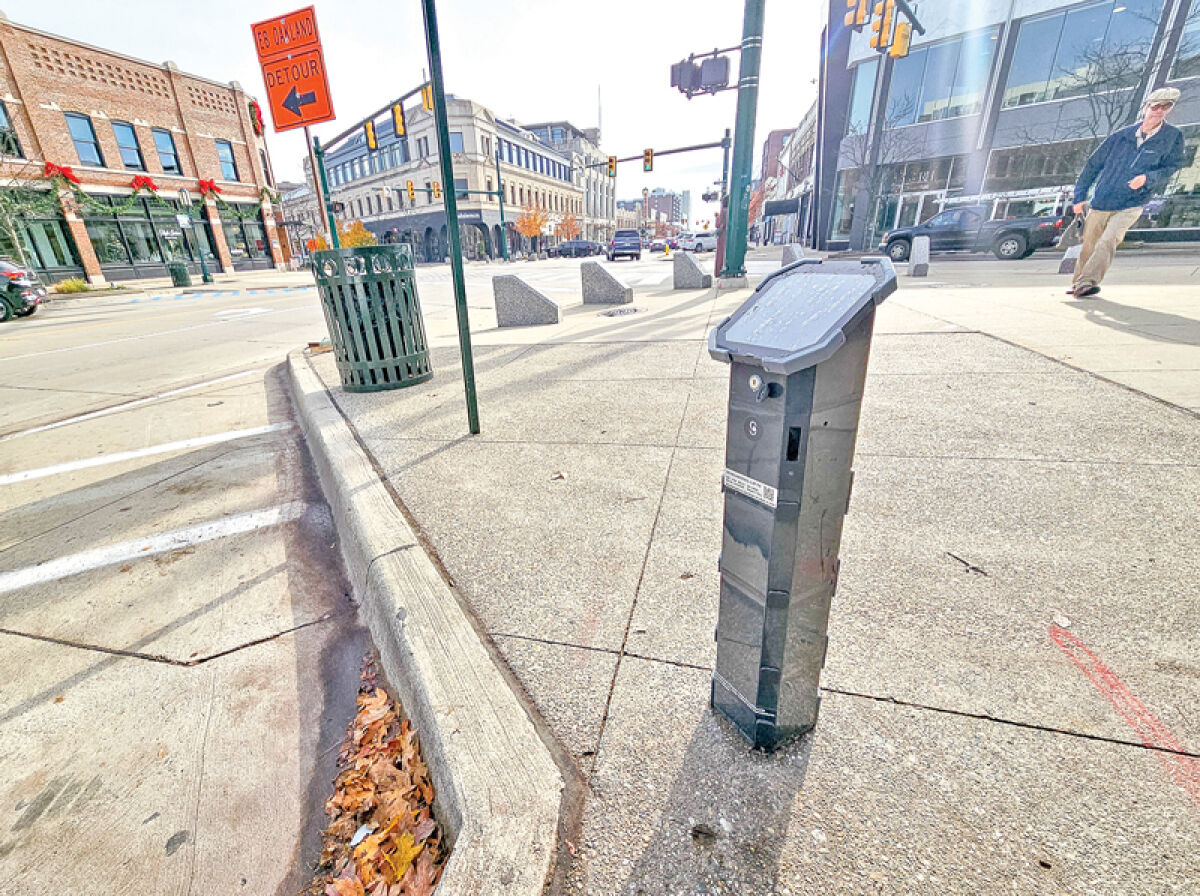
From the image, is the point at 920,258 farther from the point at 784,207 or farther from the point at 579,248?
the point at 579,248

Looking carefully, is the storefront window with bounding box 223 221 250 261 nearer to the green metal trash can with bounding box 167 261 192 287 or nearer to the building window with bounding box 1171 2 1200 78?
the green metal trash can with bounding box 167 261 192 287

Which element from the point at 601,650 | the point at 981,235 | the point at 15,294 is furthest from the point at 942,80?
the point at 15,294

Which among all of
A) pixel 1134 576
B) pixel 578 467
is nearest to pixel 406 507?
pixel 578 467

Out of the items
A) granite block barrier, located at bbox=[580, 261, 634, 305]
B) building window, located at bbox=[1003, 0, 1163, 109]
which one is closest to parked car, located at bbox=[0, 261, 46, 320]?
granite block barrier, located at bbox=[580, 261, 634, 305]

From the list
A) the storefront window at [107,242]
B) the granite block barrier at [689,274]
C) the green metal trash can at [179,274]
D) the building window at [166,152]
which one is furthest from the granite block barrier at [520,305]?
the building window at [166,152]

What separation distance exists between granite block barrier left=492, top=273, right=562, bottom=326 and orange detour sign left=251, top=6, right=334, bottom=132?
3056mm

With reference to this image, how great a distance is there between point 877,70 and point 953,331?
26740mm

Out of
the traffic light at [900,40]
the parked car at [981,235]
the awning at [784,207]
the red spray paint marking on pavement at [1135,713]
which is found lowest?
the red spray paint marking on pavement at [1135,713]

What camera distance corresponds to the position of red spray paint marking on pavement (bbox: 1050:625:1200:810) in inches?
50.3

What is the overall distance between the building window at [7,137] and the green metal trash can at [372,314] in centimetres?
2922

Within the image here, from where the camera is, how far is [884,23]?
40.9ft

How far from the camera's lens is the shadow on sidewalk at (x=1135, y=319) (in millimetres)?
5121

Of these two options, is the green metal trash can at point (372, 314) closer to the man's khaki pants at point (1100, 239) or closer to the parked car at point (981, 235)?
the man's khaki pants at point (1100, 239)

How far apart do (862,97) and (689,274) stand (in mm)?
21634
